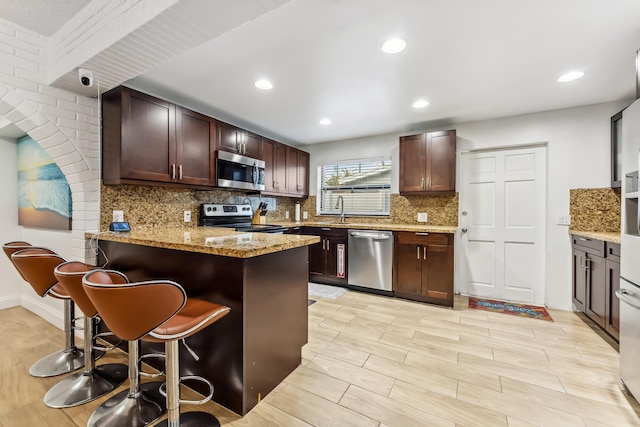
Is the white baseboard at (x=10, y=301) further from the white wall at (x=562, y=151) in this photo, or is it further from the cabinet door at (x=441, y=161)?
the white wall at (x=562, y=151)

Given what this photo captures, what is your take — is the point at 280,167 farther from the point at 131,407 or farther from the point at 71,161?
the point at 131,407

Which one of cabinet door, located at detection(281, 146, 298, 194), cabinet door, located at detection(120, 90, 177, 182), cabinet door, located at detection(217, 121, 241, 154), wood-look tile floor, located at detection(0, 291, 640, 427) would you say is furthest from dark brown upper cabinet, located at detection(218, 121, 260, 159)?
wood-look tile floor, located at detection(0, 291, 640, 427)

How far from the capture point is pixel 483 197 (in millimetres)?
3609

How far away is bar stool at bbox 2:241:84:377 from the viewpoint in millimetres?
1835

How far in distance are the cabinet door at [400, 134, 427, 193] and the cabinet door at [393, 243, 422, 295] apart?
85 cm

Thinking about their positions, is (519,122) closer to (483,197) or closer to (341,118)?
(483,197)

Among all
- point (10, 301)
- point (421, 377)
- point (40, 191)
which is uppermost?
point (40, 191)

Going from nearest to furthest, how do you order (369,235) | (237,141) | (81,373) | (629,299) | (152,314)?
(152,314)
(629,299)
(81,373)
(237,141)
(369,235)

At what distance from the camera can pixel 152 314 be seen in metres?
1.15

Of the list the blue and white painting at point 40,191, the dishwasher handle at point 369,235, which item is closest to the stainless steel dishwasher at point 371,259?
the dishwasher handle at point 369,235

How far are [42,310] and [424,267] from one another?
4292mm

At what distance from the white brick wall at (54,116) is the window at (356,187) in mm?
3231

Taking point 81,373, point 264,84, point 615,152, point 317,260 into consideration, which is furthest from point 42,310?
point 615,152

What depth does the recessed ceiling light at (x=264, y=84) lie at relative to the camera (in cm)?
252
